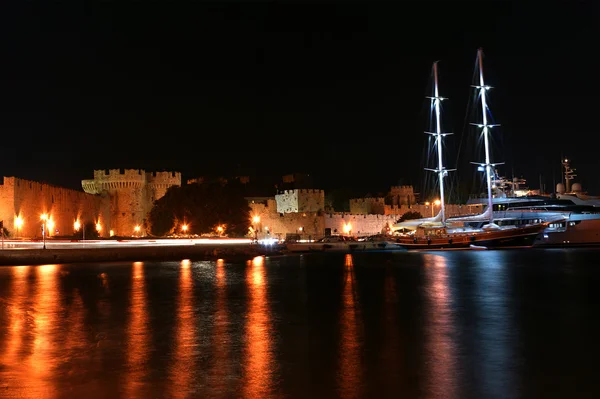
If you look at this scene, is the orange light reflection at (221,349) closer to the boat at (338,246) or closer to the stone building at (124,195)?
the boat at (338,246)

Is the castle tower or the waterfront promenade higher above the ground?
the castle tower

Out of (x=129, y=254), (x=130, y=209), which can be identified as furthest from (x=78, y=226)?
(x=129, y=254)

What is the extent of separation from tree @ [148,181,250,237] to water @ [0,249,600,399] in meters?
21.0

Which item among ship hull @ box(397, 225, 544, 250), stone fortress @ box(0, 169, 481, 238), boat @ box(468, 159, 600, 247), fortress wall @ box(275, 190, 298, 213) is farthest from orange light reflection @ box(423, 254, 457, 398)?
A: fortress wall @ box(275, 190, 298, 213)

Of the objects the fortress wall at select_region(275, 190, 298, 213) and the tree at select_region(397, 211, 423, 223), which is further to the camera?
the fortress wall at select_region(275, 190, 298, 213)

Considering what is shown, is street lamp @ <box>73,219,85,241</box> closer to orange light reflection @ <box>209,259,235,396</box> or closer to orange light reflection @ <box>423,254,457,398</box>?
orange light reflection @ <box>209,259,235,396</box>

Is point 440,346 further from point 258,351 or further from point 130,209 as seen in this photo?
point 130,209

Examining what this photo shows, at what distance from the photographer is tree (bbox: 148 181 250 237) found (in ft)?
128

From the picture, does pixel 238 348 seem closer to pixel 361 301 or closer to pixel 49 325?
pixel 49 325

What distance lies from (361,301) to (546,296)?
5.05 meters

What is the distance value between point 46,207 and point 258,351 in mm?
26843

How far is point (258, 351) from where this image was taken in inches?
317

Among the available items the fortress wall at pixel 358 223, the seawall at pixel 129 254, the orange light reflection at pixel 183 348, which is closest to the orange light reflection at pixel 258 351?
the orange light reflection at pixel 183 348

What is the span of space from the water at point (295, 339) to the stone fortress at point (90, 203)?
11.5 metres
